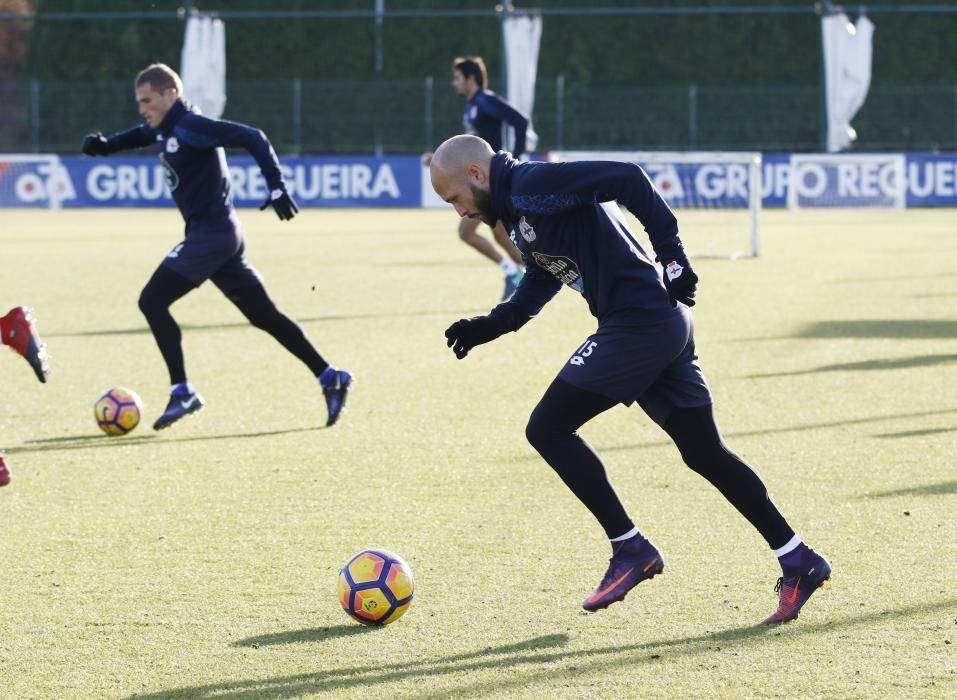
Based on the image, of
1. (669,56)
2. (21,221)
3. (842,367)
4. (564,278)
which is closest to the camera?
(564,278)

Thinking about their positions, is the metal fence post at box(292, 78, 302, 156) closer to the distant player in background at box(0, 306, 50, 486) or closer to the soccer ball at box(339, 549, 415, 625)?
the distant player in background at box(0, 306, 50, 486)

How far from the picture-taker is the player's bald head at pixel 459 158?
5.06 metres

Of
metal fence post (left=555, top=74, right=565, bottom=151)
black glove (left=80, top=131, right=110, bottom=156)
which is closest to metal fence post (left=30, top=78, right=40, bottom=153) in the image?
metal fence post (left=555, top=74, right=565, bottom=151)

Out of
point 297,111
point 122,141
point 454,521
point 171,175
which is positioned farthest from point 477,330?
point 297,111

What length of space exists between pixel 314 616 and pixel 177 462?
9.87ft

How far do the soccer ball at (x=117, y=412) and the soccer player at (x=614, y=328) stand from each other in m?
4.16

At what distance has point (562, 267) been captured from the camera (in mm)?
5289

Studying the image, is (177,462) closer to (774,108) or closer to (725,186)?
(725,186)

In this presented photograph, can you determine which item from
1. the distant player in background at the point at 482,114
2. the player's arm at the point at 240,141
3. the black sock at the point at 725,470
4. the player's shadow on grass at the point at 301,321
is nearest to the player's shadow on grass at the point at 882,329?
the distant player in background at the point at 482,114

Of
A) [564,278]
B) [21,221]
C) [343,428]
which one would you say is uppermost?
[564,278]

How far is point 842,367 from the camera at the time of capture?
37.3ft

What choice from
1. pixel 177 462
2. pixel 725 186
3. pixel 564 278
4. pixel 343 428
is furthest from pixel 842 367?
pixel 725 186

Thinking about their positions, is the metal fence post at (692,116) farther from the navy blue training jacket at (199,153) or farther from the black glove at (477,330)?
the black glove at (477,330)

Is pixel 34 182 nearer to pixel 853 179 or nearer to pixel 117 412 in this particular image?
pixel 853 179
